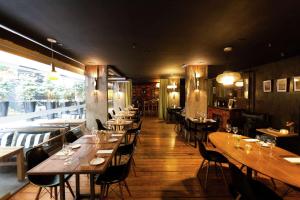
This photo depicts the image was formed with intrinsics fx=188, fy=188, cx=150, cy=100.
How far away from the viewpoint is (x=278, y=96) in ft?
19.6

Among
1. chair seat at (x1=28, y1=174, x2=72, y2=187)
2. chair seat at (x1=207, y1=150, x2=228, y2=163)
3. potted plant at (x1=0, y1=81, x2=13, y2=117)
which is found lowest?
chair seat at (x1=28, y1=174, x2=72, y2=187)

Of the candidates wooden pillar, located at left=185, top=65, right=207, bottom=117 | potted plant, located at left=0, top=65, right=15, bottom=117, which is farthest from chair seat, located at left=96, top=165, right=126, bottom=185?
wooden pillar, located at left=185, top=65, right=207, bottom=117

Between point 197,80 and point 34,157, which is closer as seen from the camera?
point 34,157

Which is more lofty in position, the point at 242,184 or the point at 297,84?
the point at 297,84

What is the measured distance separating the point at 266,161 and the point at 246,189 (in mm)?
674

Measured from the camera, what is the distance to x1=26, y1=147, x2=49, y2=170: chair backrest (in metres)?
2.61

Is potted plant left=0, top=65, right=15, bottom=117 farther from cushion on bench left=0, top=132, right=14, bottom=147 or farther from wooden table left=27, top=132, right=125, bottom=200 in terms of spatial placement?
wooden table left=27, top=132, right=125, bottom=200

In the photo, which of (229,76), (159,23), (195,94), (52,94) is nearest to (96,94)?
(52,94)

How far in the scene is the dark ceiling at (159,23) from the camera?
2365 mm

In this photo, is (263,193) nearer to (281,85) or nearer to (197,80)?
(281,85)

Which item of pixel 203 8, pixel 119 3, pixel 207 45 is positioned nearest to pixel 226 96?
pixel 207 45

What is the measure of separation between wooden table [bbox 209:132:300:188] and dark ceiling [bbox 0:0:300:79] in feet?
6.38

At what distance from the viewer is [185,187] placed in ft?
10.7

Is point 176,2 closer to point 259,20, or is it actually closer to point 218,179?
point 259,20
